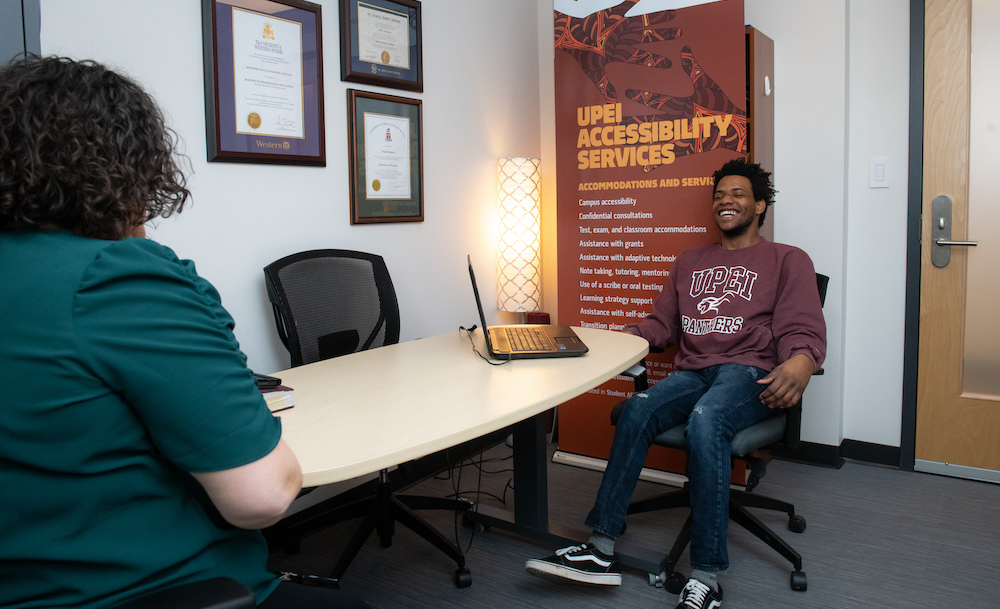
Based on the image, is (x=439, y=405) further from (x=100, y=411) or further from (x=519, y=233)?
(x=519, y=233)

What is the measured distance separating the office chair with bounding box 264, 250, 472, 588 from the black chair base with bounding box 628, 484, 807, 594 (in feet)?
2.12

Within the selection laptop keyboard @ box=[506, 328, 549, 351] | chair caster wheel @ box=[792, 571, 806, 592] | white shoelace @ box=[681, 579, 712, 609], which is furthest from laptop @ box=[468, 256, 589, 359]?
chair caster wheel @ box=[792, 571, 806, 592]

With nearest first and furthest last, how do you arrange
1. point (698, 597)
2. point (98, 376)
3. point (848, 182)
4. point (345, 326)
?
point (98, 376)
point (698, 597)
point (345, 326)
point (848, 182)

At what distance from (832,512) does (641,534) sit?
2.63 feet

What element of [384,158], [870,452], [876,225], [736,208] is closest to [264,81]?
[384,158]

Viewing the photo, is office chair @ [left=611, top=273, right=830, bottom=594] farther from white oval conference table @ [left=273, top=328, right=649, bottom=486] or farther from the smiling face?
the smiling face

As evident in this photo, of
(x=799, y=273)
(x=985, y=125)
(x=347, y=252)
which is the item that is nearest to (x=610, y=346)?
(x=799, y=273)

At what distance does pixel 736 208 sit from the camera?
2.51 m

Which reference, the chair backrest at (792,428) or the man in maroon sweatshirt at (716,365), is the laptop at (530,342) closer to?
the man in maroon sweatshirt at (716,365)

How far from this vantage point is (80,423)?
2.47 ft

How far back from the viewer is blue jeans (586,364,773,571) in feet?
6.49

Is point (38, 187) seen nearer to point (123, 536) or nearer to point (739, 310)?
point (123, 536)

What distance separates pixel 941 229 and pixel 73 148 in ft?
10.5

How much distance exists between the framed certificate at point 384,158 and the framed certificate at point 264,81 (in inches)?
7.5
